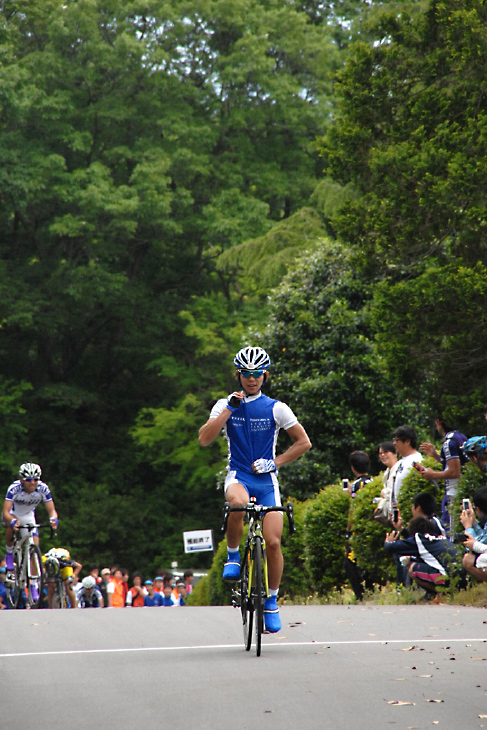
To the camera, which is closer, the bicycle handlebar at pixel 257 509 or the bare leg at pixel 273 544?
the bicycle handlebar at pixel 257 509

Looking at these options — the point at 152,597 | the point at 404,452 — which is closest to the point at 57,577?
the point at 404,452

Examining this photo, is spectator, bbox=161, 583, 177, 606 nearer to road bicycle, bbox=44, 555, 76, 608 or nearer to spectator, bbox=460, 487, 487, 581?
road bicycle, bbox=44, 555, 76, 608

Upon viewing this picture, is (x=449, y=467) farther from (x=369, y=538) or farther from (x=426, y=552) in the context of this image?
(x=369, y=538)

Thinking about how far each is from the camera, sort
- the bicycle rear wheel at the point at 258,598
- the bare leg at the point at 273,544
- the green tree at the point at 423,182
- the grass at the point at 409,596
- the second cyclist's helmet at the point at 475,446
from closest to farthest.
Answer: the bicycle rear wheel at the point at 258,598
the bare leg at the point at 273,544
the second cyclist's helmet at the point at 475,446
the grass at the point at 409,596
the green tree at the point at 423,182

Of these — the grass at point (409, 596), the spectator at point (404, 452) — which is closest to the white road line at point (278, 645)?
the grass at point (409, 596)

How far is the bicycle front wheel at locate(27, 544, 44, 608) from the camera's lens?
1789 centimetres

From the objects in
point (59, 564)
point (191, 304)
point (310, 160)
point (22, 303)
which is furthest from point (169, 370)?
point (59, 564)

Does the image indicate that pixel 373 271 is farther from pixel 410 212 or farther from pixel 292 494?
pixel 292 494

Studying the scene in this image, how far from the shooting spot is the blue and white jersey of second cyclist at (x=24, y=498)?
17906 mm

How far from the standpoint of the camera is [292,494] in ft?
83.6

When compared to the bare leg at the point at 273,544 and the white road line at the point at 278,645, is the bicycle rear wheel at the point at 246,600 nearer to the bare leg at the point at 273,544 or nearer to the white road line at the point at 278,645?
the bare leg at the point at 273,544

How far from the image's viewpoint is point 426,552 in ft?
43.8

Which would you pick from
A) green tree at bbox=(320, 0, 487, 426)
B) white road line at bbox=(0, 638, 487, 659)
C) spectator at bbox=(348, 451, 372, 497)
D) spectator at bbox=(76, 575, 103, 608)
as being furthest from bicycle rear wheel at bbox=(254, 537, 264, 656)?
spectator at bbox=(76, 575, 103, 608)

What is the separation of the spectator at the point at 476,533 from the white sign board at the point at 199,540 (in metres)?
22.6
